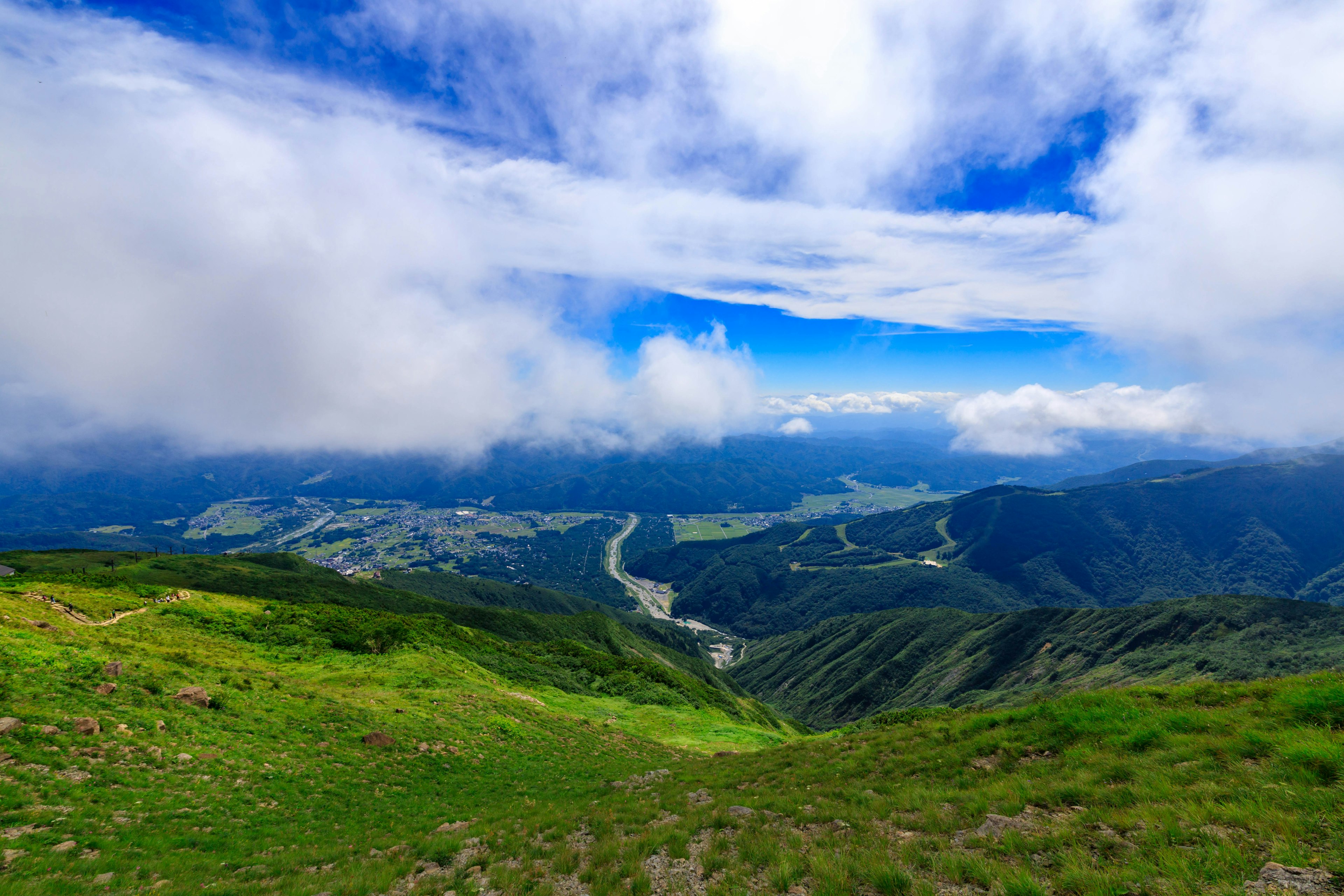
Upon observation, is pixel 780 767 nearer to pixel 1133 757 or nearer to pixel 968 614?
pixel 1133 757

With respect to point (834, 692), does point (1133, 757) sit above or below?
above

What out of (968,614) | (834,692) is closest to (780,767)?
(834,692)

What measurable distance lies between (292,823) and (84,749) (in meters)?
7.36

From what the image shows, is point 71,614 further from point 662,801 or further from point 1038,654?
point 1038,654

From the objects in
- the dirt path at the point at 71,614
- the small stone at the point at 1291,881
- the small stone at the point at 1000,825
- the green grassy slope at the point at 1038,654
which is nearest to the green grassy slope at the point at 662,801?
the small stone at the point at 1000,825

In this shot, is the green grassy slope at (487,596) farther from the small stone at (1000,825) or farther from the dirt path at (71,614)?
the small stone at (1000,825)

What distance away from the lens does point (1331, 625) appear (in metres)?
101

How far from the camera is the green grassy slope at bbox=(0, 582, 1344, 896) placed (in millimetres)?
8391

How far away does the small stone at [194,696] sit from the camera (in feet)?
67.9

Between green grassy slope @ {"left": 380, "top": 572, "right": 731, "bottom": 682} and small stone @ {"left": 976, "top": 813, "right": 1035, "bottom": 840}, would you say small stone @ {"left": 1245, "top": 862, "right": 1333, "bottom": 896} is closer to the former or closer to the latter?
small stone @ {"left": 976, "top": 813, "right": 1035, "bottom": 840}

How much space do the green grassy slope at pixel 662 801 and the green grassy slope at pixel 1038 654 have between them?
2929 inches

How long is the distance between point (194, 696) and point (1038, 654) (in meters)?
167

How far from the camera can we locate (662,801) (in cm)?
1681

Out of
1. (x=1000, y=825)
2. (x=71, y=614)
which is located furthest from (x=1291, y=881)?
(x=71, y=614)
